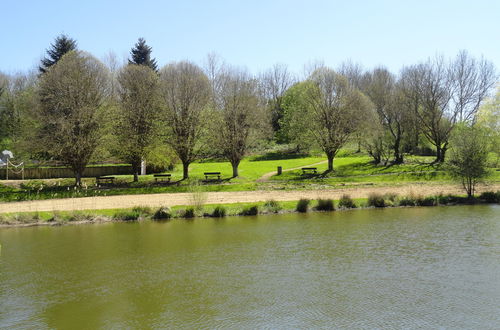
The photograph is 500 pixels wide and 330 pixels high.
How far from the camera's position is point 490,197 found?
1438 inches

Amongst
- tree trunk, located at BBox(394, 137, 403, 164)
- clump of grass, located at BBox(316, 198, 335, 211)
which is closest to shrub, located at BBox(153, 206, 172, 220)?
clump of grass, located at BBox(316, 198, 335, 211)

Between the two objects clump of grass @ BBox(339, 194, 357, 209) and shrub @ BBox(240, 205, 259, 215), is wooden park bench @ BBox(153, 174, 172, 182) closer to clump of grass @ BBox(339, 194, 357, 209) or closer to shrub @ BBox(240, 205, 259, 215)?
shrub @ BBox(240, 205, 259, 215)

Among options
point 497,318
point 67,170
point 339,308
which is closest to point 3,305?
point 339,308

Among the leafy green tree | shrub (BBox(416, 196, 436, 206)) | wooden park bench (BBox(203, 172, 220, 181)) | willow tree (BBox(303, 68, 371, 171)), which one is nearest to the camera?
shrub (BBox(416, 196, 436, 206))

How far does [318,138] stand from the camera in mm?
53031

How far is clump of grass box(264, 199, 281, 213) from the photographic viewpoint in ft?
111

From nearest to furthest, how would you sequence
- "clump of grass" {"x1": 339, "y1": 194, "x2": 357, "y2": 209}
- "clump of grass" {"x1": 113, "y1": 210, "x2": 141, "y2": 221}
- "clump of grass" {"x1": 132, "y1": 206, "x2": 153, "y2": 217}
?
"clump of grass" {"x1": 113, "y1": 210, "x2": 141, "y2": 221}, "clump of grass" {"x1": 132, "y1": 206, "x2": 153, "y2": 217}, "clump of grass" {"x1": 339, "y1": 194, "x2": 357, "y2": 209}

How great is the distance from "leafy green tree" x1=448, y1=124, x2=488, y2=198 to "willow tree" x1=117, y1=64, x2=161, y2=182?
28.2 m

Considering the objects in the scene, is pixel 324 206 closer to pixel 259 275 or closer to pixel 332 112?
pixel 259 275

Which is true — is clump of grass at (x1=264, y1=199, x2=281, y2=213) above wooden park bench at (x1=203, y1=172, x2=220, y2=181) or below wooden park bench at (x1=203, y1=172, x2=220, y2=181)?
below

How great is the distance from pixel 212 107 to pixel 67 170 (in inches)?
699

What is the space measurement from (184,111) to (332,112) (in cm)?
1652

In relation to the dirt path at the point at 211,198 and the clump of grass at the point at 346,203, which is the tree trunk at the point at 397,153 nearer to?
the dirt path at the point at 211,198

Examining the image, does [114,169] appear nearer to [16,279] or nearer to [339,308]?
[16,279]
